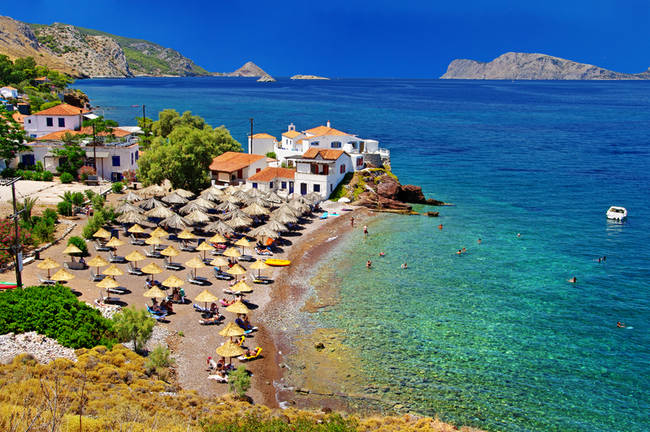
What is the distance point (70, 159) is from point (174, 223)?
78.1 feet

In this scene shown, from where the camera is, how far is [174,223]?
43.8 m

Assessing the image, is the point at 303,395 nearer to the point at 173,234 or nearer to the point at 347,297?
the point at 347,297

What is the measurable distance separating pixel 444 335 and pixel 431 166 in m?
59.7

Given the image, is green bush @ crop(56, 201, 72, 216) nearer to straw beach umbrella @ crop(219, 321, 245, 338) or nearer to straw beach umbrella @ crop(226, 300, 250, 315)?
straw beach umbrella @ crop(226, 300, 250, 315)

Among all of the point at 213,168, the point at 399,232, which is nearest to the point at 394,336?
the point at 399,232

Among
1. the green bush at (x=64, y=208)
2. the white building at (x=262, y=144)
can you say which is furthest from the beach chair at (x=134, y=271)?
the white building at (x=262, y=144)

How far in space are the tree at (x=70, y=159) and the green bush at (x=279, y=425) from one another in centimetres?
4906

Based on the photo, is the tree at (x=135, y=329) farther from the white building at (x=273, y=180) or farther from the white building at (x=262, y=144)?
the white building at (x=262, y=144)

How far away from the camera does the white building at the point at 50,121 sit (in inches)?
2815

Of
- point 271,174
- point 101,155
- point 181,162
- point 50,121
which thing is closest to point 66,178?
point 101,155

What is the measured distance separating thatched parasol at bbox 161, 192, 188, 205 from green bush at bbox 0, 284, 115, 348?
942 inches

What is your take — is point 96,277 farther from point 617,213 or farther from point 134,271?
point 617,213

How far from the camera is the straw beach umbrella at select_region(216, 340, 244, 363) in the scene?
83.9 ft

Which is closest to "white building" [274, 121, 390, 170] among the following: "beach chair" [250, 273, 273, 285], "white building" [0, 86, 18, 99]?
"beach chair" [250, 273, 273, 285]
